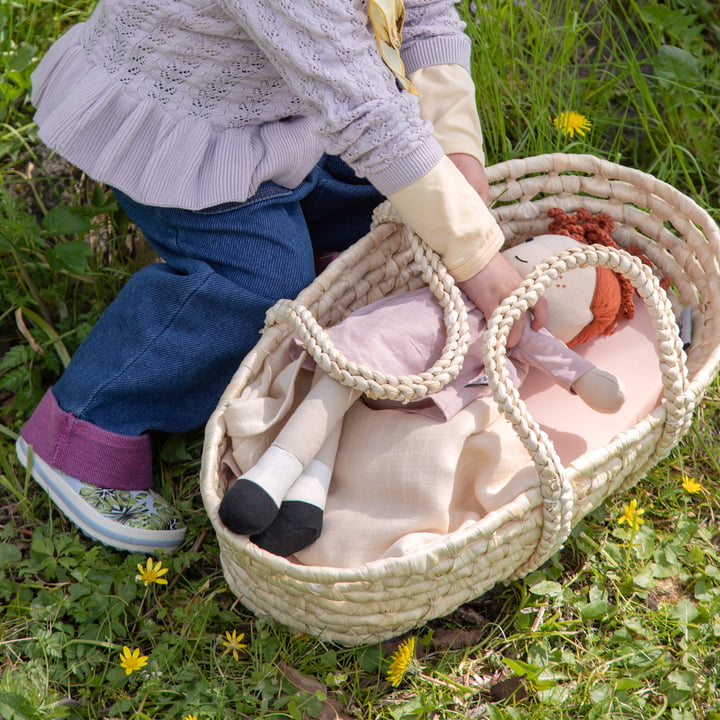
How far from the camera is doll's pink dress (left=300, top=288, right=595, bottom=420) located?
4.15 feet

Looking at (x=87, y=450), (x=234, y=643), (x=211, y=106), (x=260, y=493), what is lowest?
(x=234, y=643)

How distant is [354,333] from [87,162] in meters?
0.54

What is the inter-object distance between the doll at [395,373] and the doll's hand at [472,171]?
0.12m

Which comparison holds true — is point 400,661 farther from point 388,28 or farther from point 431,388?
point 388,28

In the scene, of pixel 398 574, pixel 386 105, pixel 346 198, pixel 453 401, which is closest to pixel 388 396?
pixel 453 401

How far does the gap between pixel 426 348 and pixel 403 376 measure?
11 cm

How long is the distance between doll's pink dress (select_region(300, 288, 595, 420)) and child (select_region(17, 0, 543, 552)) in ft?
0.26

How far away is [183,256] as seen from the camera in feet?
4.72

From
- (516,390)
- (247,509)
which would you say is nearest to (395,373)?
(516,390)

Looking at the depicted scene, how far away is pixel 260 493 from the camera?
3.74ft

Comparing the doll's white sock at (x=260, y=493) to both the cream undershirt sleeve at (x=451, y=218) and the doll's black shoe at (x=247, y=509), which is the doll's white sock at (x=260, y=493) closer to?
the doll's black shoe at (x=247, y=509)

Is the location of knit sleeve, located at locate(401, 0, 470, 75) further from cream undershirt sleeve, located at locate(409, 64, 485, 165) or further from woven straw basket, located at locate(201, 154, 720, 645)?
woven straw basket, located at locate(201, 154, 720, 645)

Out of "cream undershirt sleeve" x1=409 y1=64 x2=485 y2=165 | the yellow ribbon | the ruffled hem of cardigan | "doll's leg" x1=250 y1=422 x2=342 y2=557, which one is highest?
the yellow ribbon

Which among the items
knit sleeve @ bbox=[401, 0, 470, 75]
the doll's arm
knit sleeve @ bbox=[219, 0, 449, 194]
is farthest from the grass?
knit sleeve @ bbox=[219, 0, 449, 194]
